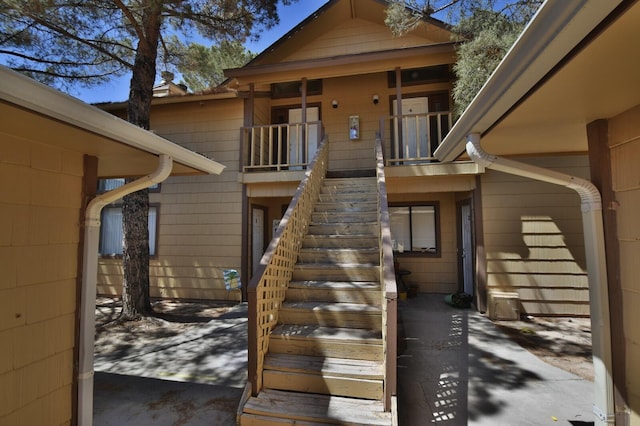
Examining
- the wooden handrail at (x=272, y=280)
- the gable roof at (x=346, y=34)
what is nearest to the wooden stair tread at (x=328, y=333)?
the wooden handrail at (x=272, y=280)

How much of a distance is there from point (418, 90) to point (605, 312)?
6486 mm

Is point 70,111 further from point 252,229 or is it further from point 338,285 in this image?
point 252,229

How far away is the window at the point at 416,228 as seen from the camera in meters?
7.15

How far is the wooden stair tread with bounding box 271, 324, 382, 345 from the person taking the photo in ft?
9.43

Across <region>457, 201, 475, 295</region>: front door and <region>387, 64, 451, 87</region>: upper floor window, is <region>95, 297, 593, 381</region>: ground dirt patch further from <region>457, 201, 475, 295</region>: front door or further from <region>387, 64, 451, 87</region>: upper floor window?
<region>387, 64, 451, 87</region>: upper floor window

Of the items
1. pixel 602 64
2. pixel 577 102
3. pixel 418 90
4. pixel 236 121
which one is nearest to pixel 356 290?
pixel 577 102

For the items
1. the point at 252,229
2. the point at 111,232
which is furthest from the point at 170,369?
the point at 111,232

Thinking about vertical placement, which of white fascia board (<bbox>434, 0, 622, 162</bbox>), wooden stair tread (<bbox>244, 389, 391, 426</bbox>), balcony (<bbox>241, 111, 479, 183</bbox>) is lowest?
wooden stair tread (<bbox>244, 389, 391, 426</bbox>)

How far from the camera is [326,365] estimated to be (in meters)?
2.74

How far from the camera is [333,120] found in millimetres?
7973

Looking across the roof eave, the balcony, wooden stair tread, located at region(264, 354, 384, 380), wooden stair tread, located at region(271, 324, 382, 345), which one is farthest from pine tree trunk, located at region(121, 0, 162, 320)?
wooden stair tread, located at region(264, 354, 384, 380)

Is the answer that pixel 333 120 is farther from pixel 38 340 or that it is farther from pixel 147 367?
pixel 38 340

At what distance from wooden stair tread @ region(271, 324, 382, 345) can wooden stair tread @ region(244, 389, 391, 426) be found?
0.46m

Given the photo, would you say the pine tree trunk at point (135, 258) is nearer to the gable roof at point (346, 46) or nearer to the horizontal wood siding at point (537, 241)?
the gable roof at point (346, 46)
